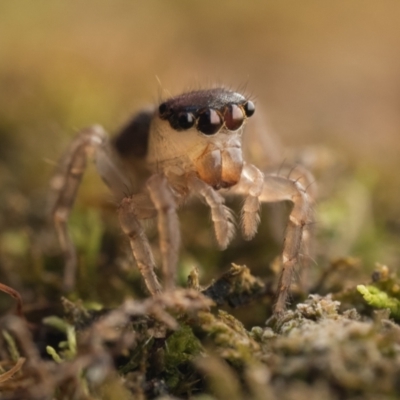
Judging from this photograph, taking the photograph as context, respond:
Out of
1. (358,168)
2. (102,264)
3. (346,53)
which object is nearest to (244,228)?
(102,264)

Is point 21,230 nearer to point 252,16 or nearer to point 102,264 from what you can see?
point 102,264

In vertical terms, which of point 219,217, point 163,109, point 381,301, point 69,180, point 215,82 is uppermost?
point 215,82

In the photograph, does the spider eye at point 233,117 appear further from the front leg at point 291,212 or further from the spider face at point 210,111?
the front leg at point 291,212

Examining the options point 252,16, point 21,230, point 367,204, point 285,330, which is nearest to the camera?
point 285,330

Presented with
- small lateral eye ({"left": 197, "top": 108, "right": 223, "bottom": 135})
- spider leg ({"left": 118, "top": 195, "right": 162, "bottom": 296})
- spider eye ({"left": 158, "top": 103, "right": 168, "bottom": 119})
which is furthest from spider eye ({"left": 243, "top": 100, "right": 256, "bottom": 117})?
spider leg ({"left": 118, "top": 195, "right": 162, "bottom": 296})

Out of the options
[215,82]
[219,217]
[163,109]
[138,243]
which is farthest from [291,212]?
[215,82]

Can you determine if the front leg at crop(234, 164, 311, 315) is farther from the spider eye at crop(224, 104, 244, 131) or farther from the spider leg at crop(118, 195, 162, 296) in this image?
the spider leg at crop(118, 195, 162, 296)

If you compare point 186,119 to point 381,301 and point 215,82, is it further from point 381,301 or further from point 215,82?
point 381,301

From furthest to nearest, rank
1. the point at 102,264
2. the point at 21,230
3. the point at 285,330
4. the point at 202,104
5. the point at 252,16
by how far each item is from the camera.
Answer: the point at 252,16, the point at 21,230, the point at 102,264, the point at 202,104, the point at 285,330
